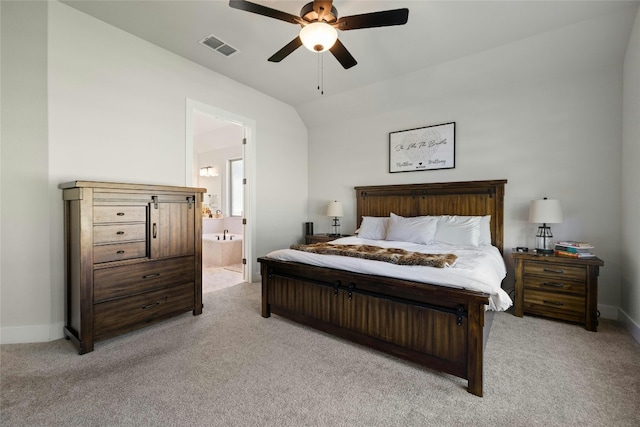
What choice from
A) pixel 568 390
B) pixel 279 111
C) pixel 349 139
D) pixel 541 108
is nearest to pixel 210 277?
pixel 279 111

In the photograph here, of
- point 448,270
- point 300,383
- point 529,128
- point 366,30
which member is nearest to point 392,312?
point 448,270

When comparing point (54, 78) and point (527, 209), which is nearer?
point (54, 78)

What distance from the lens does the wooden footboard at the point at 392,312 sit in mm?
1828

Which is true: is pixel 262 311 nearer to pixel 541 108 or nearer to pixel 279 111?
pixel 279 111

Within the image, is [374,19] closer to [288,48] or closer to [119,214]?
[288,48]

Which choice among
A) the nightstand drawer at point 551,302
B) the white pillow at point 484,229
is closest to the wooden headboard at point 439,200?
the white pillow at point 484,229

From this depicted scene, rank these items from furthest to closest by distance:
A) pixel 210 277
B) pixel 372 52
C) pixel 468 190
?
pixel 210 277 → pixel 468 190 → pixel 372 52

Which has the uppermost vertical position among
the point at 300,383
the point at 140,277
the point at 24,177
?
the point at 24,177

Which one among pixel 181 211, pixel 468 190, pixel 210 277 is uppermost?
pixel 468 190

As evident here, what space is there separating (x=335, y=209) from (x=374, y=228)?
86 centimetres

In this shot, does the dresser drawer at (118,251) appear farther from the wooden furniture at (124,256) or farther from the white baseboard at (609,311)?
the white baseboard at (609,311)

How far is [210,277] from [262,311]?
2.13 metres

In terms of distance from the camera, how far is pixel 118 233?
8.20ft

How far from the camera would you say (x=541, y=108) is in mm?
3414
